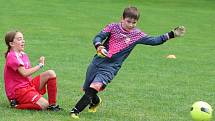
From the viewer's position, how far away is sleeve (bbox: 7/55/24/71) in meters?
7.61

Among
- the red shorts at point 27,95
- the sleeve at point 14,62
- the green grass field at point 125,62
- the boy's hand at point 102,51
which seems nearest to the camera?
the boy's hand at point 102,51

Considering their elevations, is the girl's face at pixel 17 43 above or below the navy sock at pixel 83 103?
above

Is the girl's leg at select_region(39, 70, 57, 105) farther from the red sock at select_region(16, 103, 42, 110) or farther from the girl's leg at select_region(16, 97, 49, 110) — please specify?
the red sock at select_region(16, 103, 42, 110)

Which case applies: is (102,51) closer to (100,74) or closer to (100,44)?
(100,44)

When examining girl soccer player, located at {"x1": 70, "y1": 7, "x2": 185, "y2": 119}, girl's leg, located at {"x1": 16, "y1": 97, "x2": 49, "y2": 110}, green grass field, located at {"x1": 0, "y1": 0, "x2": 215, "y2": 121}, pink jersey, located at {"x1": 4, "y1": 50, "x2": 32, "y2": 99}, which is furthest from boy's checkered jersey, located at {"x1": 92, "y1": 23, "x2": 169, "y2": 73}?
pink jersey, located at {"x1": 4, "y1": 50, "x2": 32, "y2": 99}

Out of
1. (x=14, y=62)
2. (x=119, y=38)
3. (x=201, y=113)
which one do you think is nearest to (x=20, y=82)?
(x=14, y=62)

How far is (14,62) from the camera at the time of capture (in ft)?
25.0

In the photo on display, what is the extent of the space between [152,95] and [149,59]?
4.76m

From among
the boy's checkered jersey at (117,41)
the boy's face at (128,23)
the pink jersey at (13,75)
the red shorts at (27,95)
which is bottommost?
the red shorts at (27,95)

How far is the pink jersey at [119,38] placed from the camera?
7773mm

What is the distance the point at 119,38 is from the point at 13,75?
1.58 meters

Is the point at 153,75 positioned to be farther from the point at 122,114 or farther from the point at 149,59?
the point at 122,114

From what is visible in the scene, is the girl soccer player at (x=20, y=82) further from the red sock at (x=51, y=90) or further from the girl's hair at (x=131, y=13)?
the girl's hair at (x=131, y=13)

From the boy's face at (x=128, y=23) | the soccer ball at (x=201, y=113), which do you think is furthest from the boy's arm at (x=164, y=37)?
the soccer ball at (x=201, y=113)
